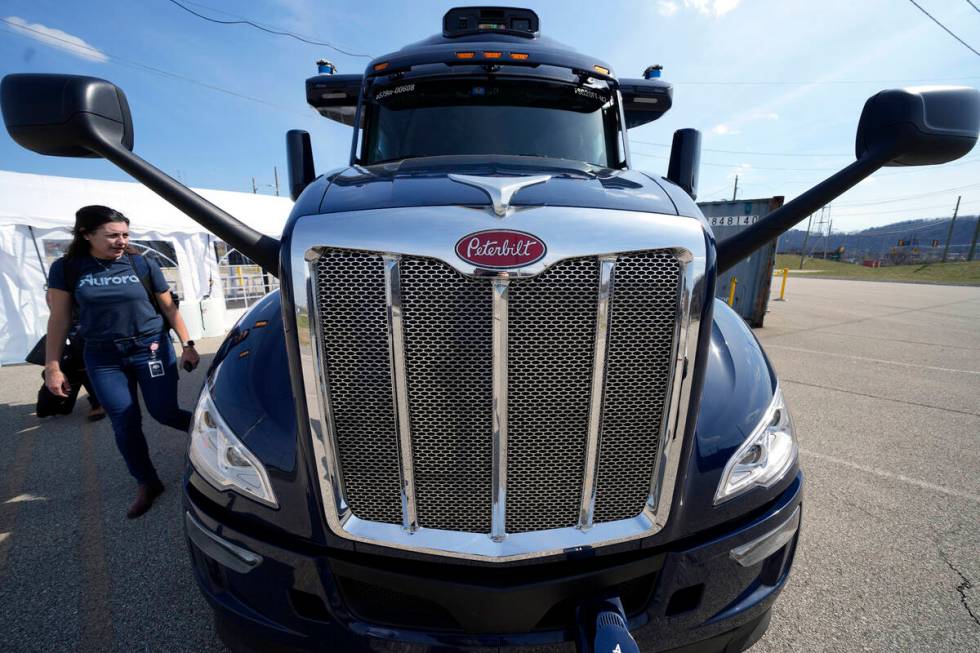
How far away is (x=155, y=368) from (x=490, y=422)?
3028 millimetres

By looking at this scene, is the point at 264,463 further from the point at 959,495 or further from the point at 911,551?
the point at 959,495

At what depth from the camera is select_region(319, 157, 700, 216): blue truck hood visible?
1.27m

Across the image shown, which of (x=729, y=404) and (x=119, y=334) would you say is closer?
(x=729, y=404)

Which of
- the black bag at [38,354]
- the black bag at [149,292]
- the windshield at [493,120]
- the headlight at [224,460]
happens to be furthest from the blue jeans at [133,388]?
the black bag at [38,354]

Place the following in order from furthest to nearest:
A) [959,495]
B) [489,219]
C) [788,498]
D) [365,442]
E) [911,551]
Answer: [959,495] < [911,551] < [788,498] < [365,442] < [489,219]

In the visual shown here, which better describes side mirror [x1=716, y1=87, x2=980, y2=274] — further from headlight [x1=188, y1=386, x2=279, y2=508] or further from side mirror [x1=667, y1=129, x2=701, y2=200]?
headlight [x1=188, y1=386, x2=279, y2=508]

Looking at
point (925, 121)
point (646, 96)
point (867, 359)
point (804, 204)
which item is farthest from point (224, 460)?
point (867, 359)

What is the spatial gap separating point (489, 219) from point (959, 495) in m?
4.37

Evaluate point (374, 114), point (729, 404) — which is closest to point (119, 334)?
point (374, 114)

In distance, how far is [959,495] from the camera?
3205 millimetres

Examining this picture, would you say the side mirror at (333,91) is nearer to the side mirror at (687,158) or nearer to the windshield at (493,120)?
the windshield at (493,120)

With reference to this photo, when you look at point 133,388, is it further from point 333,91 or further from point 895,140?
point 895,140

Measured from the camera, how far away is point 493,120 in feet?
8.66

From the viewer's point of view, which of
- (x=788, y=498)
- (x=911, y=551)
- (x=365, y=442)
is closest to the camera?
(x=365, y=442)
